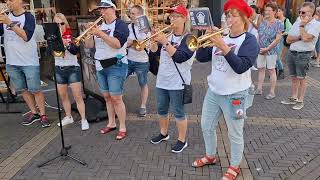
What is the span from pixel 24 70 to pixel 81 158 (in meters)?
1.86

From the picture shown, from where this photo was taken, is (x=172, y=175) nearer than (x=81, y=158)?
Yes

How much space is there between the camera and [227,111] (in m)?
3.47

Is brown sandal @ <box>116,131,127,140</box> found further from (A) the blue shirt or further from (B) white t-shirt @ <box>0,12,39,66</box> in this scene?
(A) the blue shirt

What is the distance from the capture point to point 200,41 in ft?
11.0

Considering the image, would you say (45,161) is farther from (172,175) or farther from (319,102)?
(319,102)

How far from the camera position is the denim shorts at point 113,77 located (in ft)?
15.3

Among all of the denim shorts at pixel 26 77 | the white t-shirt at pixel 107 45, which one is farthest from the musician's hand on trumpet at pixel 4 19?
the white t-shirt at pixel 107 45

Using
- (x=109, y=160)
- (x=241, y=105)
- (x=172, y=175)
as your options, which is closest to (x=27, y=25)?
(x=109, y=160)

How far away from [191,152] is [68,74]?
85.5 inches

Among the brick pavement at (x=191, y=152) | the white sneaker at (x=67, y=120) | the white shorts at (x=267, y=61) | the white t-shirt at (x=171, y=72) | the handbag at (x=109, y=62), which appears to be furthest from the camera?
the white shorts at (x=267, y=61)

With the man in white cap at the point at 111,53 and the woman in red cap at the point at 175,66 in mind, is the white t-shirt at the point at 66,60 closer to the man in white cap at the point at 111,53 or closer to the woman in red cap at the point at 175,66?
the man in white cap at the point at 111,53

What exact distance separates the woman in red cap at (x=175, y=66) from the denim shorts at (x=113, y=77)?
1.88ft

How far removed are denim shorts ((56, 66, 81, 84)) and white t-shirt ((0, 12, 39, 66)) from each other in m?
0.49

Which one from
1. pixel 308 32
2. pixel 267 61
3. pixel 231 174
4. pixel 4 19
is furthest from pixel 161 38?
pixel 267 61
